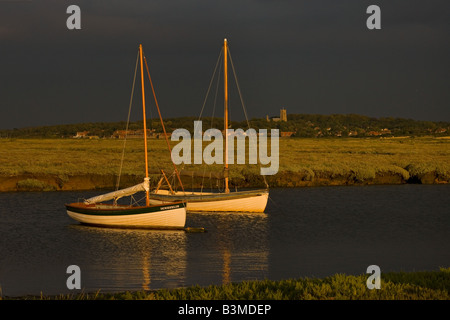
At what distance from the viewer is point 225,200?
35688mm

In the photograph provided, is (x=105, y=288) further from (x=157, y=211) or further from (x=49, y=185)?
(x=49, y=185)

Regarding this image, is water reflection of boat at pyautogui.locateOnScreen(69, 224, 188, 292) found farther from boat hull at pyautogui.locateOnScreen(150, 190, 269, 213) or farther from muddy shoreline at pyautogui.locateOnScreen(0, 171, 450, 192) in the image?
muddy shoreline at pyautogui.locateOnScreen(0, 171, 450, 192)

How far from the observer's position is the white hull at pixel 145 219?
29734mm

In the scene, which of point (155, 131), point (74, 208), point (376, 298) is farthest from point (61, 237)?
point (155, 131)

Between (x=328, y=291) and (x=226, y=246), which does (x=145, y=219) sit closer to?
(x=226, y=246)

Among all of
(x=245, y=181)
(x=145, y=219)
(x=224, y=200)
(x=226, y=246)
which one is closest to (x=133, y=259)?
(x=226, y=246)

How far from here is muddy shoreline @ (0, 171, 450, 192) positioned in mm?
48125

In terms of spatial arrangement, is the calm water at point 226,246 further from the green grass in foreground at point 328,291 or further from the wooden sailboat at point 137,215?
the green grass in foreground at point 328,291

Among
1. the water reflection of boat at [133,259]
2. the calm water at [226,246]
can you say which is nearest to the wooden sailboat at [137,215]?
the water reflection of boat at [133,259]

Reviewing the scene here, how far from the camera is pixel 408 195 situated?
45.9 m

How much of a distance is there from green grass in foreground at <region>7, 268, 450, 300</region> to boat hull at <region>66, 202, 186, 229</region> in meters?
14.6

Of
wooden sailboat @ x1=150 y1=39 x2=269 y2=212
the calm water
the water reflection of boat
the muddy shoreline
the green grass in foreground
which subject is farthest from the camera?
the muddy shoreline

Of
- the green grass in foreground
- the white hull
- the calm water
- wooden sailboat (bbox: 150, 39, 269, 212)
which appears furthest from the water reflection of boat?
wooden sailboat (bbox: 150, 39, 269, 212)

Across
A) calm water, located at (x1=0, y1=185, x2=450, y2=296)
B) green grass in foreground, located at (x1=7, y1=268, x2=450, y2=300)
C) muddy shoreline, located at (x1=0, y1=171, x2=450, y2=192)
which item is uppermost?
green grass in foreground, located at (x1=7, y1=268, x2=450, y2=300)
